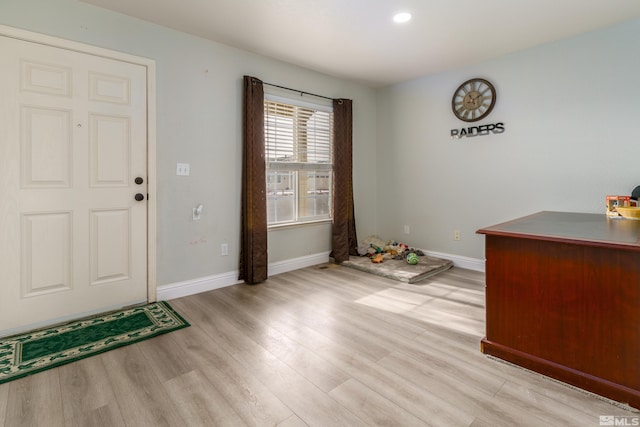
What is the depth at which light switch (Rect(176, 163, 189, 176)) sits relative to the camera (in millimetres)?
2946

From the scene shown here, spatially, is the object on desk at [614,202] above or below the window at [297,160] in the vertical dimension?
below

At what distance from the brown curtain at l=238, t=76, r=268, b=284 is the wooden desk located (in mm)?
2143

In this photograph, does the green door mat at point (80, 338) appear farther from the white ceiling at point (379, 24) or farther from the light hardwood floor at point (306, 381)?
the white ceiling at point (379, 24)

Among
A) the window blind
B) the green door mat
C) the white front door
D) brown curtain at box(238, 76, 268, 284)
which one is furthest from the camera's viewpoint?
the window blind

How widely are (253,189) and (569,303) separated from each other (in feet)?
8.63

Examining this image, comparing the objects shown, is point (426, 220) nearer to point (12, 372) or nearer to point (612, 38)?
point (612, 38)

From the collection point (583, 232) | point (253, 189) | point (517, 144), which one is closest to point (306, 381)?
point (583, 232)

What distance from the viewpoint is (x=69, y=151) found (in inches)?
94.9

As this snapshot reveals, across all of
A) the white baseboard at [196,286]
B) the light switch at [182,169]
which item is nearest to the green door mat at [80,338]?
the white baseboard at [196,286]

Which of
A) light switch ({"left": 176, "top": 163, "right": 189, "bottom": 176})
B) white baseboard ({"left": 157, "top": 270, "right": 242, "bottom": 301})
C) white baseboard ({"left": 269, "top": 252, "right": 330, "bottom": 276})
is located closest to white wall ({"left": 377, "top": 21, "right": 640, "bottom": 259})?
white baseboard ({"left": 269, "top": 252, "right": 330, "bottom": 276})

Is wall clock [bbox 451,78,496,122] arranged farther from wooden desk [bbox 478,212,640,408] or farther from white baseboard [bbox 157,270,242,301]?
white baseboard [bbox 157,270,242,301]

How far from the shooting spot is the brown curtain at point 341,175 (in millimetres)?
4125

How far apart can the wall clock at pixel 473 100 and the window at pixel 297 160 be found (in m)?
1.53

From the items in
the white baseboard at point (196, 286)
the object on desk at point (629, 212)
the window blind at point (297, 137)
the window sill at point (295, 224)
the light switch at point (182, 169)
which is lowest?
the white baseboard at point (196, 286)
